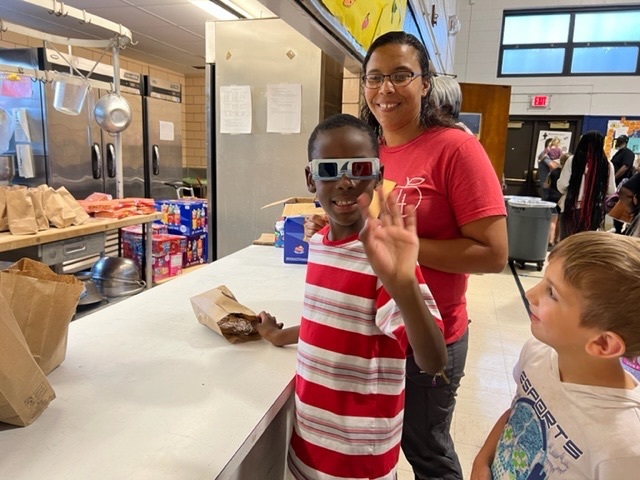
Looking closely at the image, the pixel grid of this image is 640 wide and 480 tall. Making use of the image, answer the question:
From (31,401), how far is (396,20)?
8.81 ft

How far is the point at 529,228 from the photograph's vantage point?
17.6 ft

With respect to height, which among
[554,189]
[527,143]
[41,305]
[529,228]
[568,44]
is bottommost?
[529,228]

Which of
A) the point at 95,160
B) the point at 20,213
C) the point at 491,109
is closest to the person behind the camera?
the point at 20,213

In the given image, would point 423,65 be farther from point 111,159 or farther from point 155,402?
point 111,159

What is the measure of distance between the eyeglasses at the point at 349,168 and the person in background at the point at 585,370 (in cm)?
41

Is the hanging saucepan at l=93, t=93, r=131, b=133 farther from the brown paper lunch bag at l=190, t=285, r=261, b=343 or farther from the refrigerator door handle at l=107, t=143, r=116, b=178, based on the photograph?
the brown paper lunch bag at l=190, t=285, r=261, b=343

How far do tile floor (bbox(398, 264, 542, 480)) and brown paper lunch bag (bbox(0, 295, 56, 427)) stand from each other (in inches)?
64.9

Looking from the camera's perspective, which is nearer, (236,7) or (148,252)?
(148,252)

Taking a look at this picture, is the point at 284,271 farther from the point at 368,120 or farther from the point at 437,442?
the point at 437,442

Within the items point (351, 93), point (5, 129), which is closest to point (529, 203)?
point (351, 93)

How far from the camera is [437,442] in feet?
3.86

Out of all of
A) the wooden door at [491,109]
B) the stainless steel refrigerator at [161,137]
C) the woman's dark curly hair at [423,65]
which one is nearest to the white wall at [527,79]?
the wooden door at [491,109]

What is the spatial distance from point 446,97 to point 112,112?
2.83 metres

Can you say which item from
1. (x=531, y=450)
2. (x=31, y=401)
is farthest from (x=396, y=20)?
(x=31, y=401)
